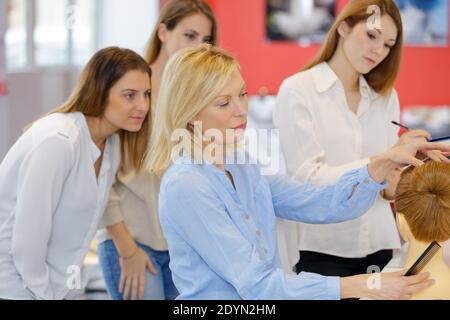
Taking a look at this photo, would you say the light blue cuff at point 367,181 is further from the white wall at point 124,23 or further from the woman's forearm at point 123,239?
the white wall at point 124,23

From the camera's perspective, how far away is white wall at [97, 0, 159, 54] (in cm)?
534

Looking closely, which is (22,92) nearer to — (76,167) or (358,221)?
(76,167)

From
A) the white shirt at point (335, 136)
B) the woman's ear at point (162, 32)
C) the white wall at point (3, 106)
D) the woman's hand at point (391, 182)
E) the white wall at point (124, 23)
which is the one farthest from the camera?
the white wall at point (124, 23)

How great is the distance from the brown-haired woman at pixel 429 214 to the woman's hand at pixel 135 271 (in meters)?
0.89

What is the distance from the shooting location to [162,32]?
7.42 feet

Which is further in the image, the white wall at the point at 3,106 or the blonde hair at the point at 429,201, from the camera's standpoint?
the white wall at the point at 3,106

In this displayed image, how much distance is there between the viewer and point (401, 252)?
1892 millimetres

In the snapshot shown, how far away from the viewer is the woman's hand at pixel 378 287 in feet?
4.25

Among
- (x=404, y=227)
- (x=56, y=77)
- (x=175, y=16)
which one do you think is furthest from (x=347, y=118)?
(x=56, y=77)

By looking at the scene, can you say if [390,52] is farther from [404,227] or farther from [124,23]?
[124,23]

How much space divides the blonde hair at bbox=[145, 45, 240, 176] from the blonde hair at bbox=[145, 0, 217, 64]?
2.59 ft

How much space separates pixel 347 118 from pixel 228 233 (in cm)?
64

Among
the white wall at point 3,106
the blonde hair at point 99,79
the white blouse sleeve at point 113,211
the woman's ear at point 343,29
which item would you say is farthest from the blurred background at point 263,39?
the woman's ear at point 343,29

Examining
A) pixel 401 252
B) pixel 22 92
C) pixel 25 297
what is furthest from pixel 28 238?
pixel 22 92
